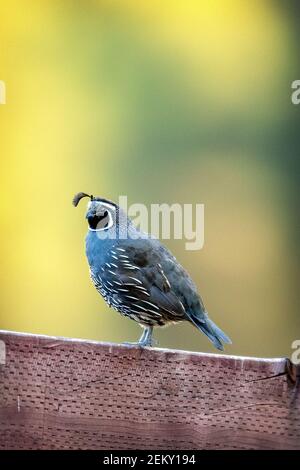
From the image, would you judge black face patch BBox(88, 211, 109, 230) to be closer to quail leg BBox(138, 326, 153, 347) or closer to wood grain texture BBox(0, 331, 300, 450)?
quail leg BBox(138, 326, 153, 347)

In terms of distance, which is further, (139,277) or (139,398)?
(139,277)

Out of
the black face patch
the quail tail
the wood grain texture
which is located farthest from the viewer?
the black face patch

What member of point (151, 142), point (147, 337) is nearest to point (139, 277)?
point (147, 337)

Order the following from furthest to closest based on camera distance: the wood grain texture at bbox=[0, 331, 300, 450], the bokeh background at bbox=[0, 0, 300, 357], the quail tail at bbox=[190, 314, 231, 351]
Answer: the bokeh background at bbox=[0, 0, 300, 357] < the quail tail at bbox=[190, 314, 231, 351] < the wood grain texture at bbox=[0, 331, 300, 450]

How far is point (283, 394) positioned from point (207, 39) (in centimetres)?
498

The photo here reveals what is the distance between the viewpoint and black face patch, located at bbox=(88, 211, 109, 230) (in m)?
3.54

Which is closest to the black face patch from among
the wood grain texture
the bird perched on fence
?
the bird perched on fence

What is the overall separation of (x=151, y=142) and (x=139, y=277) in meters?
3.21

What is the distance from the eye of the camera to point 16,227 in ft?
21.2

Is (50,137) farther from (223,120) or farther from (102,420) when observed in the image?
(102,420)

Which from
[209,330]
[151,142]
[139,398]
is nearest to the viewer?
[139,398]

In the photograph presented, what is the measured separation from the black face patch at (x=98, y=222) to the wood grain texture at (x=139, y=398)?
1346 millimetres

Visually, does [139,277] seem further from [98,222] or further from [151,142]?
[151,142]

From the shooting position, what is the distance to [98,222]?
3.58 meters
